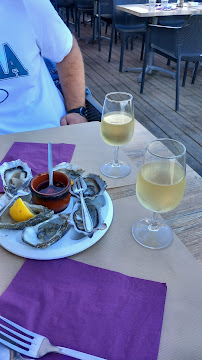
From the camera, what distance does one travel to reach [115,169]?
90 centimetres

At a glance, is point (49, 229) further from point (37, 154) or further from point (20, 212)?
point (37, 154)

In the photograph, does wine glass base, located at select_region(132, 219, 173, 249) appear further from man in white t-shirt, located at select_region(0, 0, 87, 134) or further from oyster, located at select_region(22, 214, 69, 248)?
man in white t-shirt, located at select_region(0, 0, 87, 134)

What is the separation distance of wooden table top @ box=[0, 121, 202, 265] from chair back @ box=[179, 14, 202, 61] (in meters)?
2.31

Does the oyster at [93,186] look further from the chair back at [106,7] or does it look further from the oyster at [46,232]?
the chair back at [106,7]

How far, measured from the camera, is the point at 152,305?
55 centimetres

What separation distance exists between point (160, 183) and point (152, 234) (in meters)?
0.13

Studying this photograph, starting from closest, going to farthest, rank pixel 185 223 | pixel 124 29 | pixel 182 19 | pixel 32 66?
pixel 185 223 < pixel 32 66 < pixel 124 29 < pixel 182 19

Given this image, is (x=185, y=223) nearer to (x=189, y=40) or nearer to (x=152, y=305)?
(x=152, y=305)

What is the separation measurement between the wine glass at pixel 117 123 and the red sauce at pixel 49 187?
0.68ft

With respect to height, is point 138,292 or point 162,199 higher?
point 162,199

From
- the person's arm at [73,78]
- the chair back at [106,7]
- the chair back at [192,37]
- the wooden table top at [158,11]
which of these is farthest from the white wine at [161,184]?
the chair back at [106,7]

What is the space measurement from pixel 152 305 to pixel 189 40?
3109mm

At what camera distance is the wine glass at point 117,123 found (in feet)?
2.83

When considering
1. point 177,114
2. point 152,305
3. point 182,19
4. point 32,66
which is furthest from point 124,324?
point 182,19
